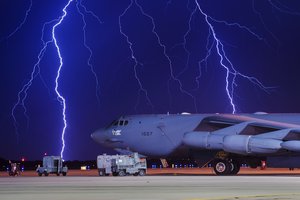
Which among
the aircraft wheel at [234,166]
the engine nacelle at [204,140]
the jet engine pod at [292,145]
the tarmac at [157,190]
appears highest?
the engine nacelle at [204,140]

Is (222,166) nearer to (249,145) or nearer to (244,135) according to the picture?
(244,135)

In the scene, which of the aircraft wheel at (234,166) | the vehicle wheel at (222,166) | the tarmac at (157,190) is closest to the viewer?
the tarmac at (157,190)

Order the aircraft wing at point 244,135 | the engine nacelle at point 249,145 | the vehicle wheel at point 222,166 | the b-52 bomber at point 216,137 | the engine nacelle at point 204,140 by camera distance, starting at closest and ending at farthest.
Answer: the engine nacelle at point 249,145 → the aircraft wing at point 244,135 → the b-52 bomber at point 216,137 → the engine nacelle at point 204,140 → the vehicle wheel at point 222,166

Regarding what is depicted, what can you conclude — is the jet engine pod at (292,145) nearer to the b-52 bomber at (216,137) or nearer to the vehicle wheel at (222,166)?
the b-52 bomber at (216,137)

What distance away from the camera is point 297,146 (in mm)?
35844

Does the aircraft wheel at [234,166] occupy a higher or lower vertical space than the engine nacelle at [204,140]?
lower

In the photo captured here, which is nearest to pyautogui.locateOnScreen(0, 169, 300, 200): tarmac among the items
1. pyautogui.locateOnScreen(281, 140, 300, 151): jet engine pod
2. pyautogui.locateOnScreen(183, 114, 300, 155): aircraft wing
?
pyautogui.locateOnScreen(281, 140, 300, 151): jet engine pod

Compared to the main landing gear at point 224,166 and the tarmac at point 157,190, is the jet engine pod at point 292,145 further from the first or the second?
the tarmac at point 157,190

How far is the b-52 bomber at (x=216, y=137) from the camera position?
37.5 m

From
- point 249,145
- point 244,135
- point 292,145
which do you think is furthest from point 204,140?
point 292,145

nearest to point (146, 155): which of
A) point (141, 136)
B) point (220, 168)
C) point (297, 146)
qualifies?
point (141, 136)

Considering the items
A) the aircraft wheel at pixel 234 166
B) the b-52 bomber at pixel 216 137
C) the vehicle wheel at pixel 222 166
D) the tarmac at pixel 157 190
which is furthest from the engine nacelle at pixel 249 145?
the tarmac at pixel 157 190

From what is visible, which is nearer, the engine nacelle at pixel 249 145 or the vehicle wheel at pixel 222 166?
the engine nacelle at pixel 249 145

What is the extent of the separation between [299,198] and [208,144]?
2161 centimetres
